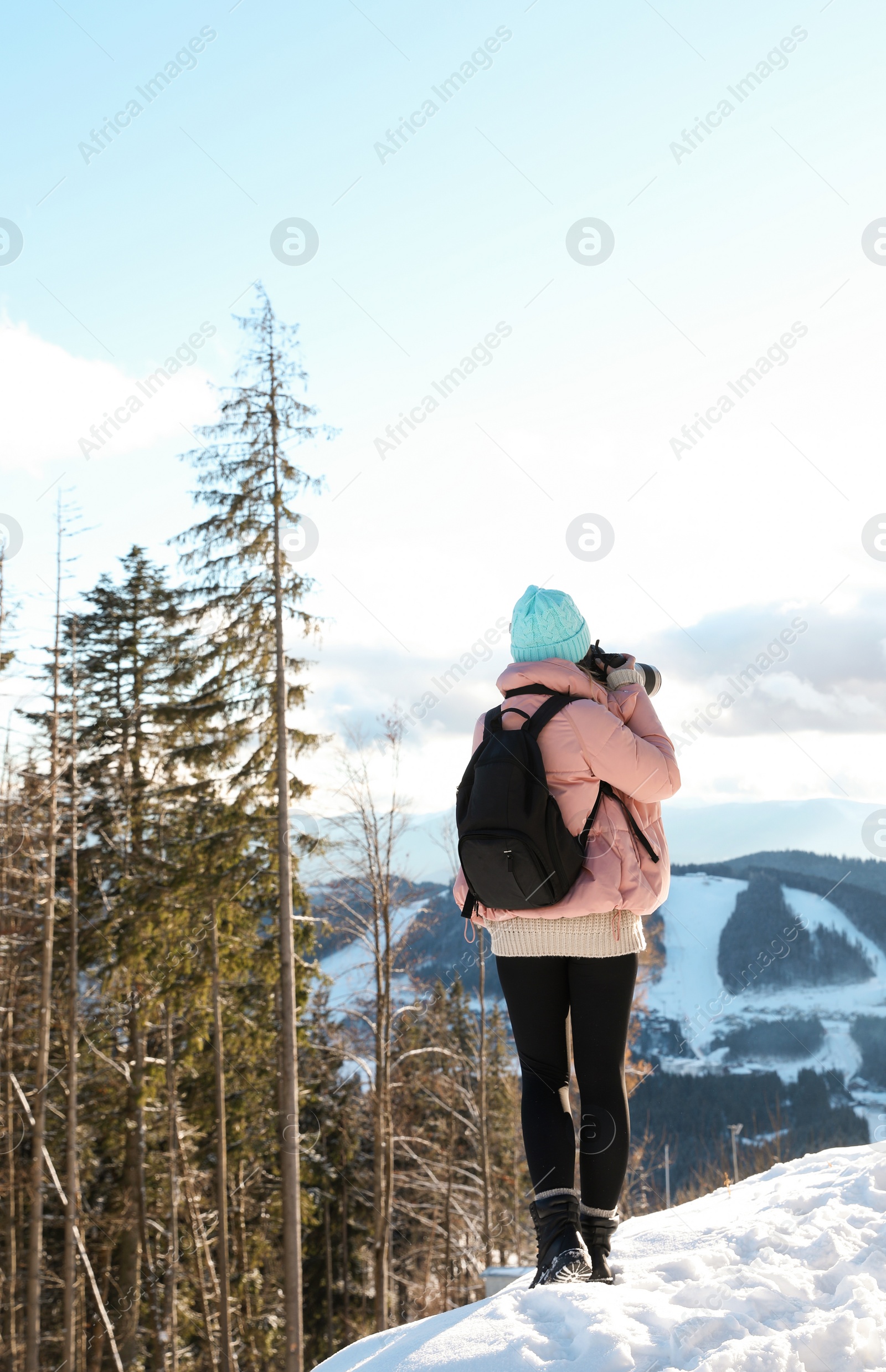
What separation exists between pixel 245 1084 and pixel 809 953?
101980mm

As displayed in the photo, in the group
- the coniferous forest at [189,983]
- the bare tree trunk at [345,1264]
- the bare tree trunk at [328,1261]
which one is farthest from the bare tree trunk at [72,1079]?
the bare tree trunk at [345,1264]

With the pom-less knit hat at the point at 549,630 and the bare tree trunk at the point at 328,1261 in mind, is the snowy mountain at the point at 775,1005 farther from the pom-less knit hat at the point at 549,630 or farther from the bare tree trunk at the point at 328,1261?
the pom-less knit hat at the point at 549,630

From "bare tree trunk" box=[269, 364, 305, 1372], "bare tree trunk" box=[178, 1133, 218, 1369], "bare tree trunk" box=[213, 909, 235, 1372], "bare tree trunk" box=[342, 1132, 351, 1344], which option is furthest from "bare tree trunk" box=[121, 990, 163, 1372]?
"bare tree trunk" box=[342, 1132, 351, 1344]

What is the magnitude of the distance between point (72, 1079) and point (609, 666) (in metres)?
14.7

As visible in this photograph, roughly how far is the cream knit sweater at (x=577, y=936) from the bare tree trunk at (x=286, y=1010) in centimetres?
1114

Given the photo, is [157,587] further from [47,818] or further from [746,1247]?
[746,1247]

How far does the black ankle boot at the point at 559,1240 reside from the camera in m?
2.68

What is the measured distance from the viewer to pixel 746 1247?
9.59 feet

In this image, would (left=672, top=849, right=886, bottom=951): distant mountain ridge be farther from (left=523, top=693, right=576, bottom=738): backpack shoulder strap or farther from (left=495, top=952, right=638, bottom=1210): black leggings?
(left=523, top=693, right=576, bottom=738): backpack shoulder strap

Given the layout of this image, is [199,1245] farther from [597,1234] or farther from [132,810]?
[597,1234]

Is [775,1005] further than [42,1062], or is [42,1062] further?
[775,1005]

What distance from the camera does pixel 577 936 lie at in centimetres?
289

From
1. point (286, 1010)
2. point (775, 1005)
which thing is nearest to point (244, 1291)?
point (286, 1010)

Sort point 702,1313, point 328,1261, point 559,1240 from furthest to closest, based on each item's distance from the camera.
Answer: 1. point 328,1261
2. point 559,1240
3. point 702,1313
